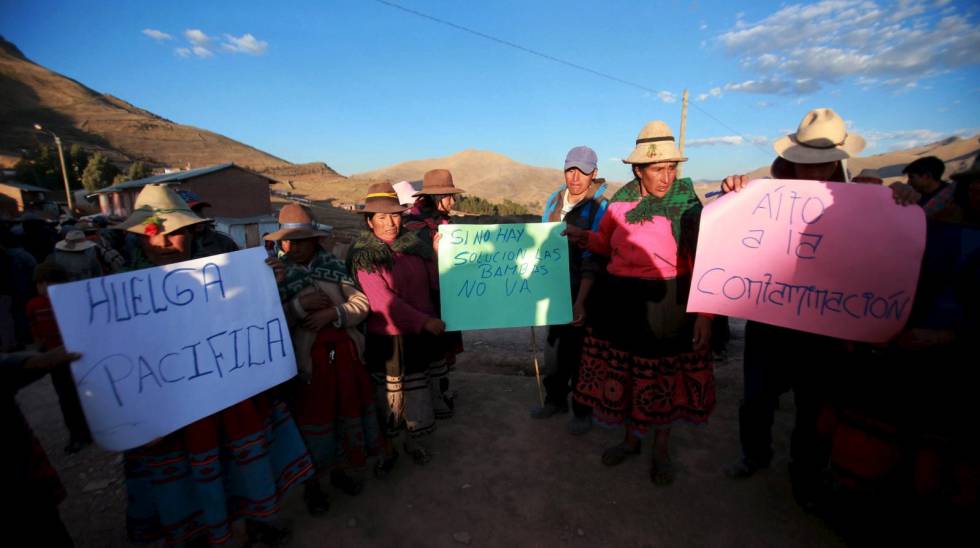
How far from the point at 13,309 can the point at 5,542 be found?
295 inches

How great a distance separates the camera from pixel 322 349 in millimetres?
2562

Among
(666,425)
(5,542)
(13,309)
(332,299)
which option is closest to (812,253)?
(666,425)

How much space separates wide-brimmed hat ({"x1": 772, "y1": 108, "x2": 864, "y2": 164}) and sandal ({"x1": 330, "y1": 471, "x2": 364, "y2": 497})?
352 cm

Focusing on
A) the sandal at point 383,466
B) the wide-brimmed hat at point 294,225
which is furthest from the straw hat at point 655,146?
the sandal at point 383,466

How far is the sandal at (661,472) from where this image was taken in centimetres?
294

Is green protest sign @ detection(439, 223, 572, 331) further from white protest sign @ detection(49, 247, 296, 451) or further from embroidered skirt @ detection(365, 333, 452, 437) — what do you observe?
white protest sign @ detection(49, 247, 296, 451)

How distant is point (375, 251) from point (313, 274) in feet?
1.34

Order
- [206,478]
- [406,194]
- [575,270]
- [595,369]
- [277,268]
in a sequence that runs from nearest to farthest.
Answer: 1. [206,478]
2. [277,268]
3. [595,369]
4. [575,270]
5. [406,194]

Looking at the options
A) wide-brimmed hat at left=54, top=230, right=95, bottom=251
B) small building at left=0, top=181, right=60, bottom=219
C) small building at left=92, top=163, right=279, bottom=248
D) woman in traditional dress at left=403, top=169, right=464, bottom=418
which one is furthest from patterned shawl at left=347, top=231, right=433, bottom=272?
small building at left=0, top=181, right=60, bottom=219

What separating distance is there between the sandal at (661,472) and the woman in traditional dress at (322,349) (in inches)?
81.4

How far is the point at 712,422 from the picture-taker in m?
3.71

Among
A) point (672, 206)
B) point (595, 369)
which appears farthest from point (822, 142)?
point (595, 369)

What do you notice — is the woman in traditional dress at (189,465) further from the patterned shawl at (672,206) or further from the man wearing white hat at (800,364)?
the man wearing white hat at (800,364)

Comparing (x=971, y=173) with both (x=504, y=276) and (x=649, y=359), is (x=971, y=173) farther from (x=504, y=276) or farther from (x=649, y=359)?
(x=504, y=276)
